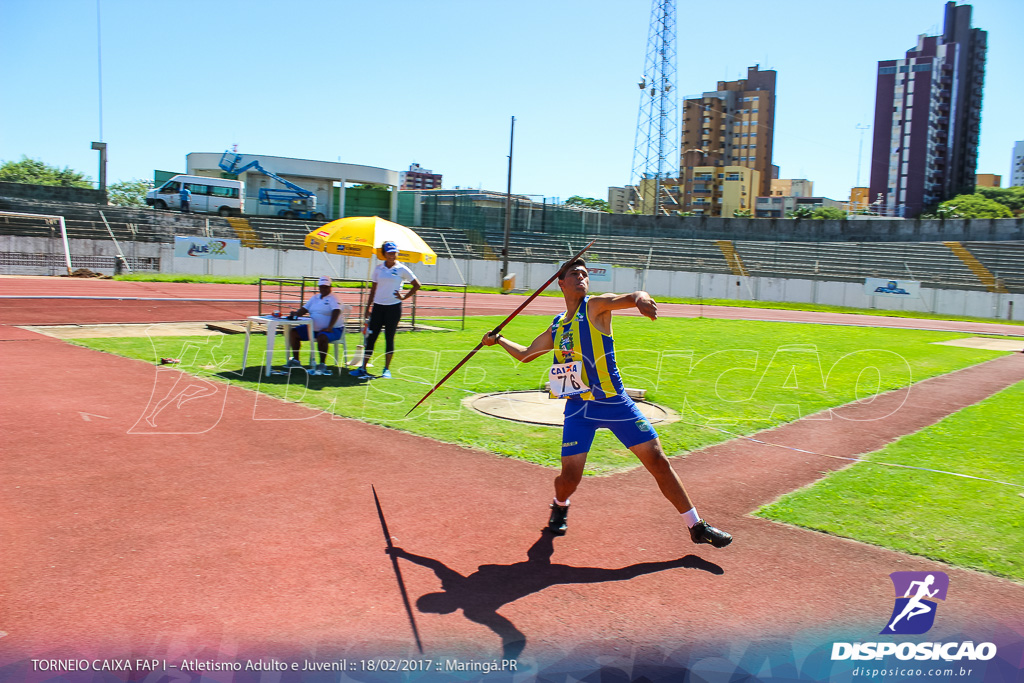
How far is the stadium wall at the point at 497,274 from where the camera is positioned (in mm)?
35062

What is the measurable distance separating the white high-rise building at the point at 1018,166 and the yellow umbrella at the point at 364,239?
8023 inches

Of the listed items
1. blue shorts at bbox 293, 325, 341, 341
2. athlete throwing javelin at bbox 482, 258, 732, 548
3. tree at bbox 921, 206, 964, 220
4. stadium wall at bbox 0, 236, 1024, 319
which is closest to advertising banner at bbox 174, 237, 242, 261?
stadium wall at bbox 0, 236, 1024, 319

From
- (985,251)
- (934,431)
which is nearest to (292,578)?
(934,431)

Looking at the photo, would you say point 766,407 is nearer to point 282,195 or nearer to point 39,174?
point 282,195

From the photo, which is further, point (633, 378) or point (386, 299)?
point (633, 378)

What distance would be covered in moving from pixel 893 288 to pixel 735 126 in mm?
101995

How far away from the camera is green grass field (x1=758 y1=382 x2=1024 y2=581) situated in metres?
4.87

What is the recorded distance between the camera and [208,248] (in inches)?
1523

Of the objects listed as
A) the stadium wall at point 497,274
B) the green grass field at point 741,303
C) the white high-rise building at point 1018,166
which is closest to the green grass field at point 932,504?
the green grass field at point 741,303

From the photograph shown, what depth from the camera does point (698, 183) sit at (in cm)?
12812

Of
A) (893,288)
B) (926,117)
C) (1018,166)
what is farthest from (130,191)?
(1018,166)

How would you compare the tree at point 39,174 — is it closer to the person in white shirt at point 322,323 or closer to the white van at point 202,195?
the white van at point 202,195

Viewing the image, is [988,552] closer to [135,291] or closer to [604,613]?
[604,613]

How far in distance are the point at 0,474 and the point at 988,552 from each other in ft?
22.9
